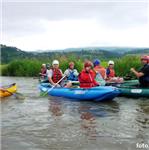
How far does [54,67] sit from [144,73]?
323 centimetres

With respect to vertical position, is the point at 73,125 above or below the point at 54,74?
below

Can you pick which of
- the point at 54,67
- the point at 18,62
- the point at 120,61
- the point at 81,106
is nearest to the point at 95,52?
the point at 18,62

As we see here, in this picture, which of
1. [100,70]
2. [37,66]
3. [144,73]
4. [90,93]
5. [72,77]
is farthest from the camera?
[37,66]

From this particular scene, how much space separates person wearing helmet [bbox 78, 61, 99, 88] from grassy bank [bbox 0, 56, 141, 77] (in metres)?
6.86

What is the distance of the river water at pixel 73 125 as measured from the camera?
6219mm

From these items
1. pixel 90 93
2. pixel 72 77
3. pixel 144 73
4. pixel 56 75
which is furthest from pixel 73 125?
pixel 72 77

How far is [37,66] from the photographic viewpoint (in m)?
23.0

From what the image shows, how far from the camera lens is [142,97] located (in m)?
11.5

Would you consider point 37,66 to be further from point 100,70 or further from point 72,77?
point 100,70

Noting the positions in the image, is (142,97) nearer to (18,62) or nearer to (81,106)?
(81,106)

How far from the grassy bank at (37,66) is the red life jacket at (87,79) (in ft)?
22.4

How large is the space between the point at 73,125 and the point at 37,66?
15610mm

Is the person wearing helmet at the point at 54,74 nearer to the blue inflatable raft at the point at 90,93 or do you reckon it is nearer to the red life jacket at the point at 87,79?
the blue inflatable raft at the point at 90,93

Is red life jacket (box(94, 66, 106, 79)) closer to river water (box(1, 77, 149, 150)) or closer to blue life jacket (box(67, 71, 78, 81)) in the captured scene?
blue life jacket (box(67, 71, 78, 81))
